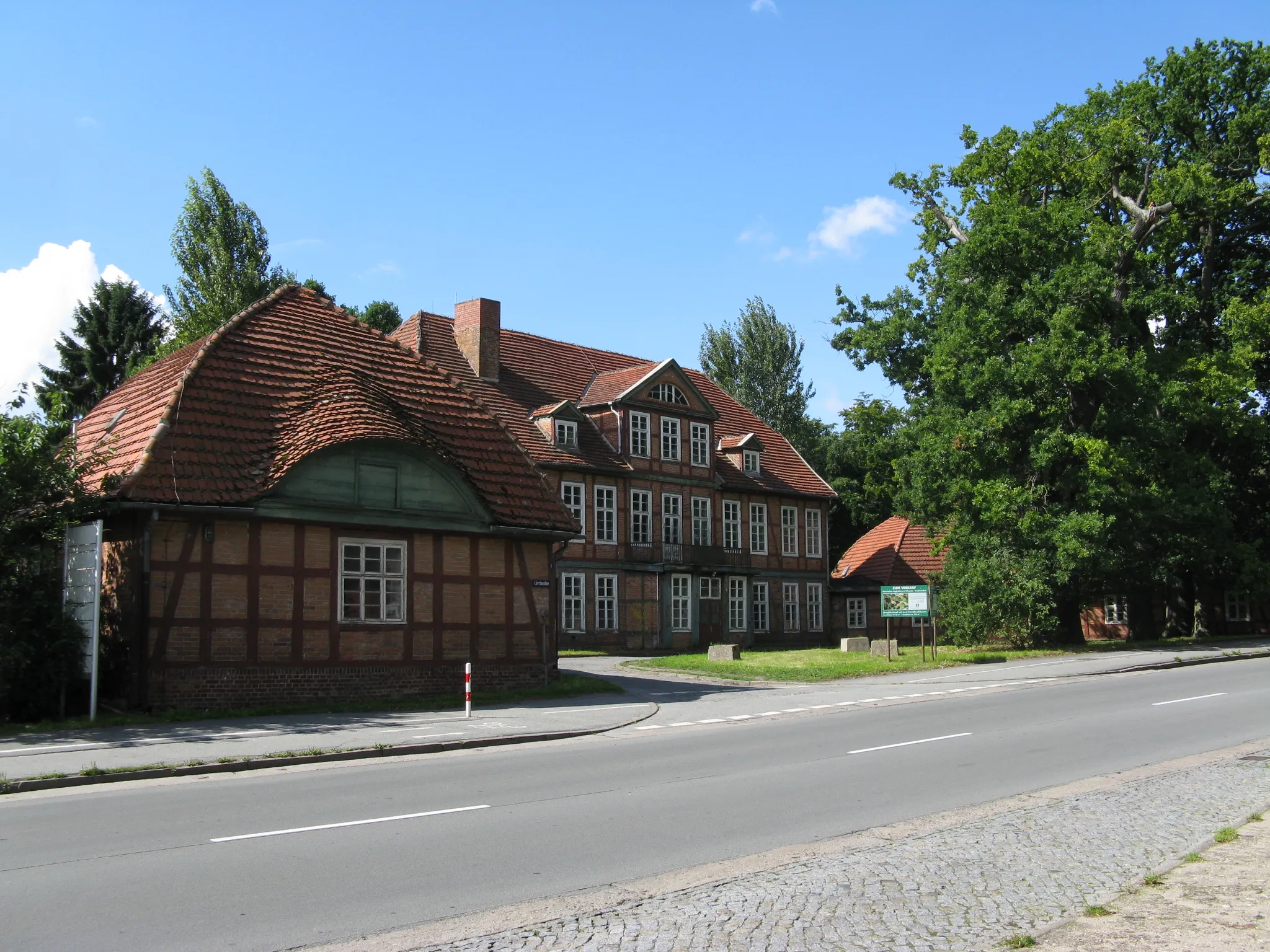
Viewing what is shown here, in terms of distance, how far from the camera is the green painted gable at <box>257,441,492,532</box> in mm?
19859

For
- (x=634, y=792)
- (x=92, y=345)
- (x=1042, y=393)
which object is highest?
(x=92, y=345)

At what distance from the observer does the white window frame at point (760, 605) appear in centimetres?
4597

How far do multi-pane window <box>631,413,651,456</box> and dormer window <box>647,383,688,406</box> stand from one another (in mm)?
842

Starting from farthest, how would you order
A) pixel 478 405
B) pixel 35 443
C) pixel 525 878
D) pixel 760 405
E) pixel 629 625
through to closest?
pixel 760 405, pixel 629 625, pixel 478 405, pixel 35 443, pixel 525 878

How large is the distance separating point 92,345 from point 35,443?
111ft

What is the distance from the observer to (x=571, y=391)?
42.9 metres

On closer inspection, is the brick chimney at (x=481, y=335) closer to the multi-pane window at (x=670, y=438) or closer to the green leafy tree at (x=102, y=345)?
the multi-pane window at (x=670, y=438)

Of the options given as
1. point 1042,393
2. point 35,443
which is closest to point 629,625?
point 1042,393

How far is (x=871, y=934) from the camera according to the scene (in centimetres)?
605

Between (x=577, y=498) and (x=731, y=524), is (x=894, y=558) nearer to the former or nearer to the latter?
(x=731, y=524)

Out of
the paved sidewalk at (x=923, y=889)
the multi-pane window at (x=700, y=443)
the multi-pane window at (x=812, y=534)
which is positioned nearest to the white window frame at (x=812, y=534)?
the multi-pane window at (x=812, y=534)

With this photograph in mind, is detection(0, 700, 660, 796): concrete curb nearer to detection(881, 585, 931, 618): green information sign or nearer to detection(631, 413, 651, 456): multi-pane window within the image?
detection(881, 585, 931, 618): green information sign

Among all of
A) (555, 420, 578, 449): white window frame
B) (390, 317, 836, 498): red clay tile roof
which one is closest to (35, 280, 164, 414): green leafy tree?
(390, 317, 836, 498): red clay tile roof

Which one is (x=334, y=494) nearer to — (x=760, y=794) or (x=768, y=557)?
(x=760, y=794)
